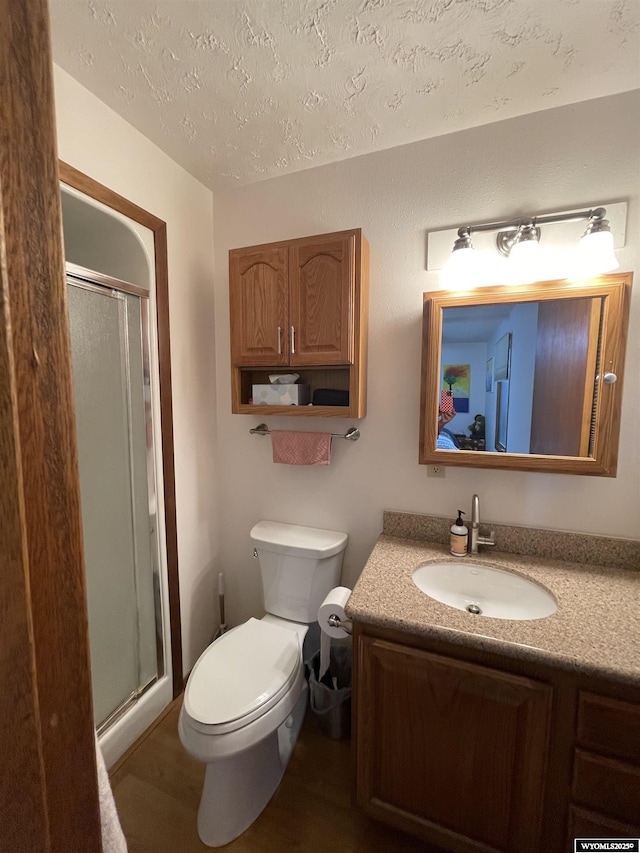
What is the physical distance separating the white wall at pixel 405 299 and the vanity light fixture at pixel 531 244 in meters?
0.08

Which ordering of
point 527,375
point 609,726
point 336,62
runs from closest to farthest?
point 609,726 < point 336,62 < point 527,375

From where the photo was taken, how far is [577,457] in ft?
4.19

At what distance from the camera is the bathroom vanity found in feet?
2.89

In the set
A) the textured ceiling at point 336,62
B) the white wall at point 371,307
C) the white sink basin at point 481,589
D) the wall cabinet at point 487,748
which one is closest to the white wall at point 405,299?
the white wall at point 371,307

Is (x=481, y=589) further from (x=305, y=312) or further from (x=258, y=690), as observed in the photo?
(x=305, y=312)

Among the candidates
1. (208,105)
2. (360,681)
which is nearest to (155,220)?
(208,105)

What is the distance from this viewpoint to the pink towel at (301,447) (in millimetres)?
1595

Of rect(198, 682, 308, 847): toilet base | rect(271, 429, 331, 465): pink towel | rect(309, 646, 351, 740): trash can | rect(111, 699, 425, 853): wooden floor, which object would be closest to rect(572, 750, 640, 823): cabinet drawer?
rect(111, 699, 425, 853): wooden floor

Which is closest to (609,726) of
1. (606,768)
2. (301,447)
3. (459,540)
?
(606,768)

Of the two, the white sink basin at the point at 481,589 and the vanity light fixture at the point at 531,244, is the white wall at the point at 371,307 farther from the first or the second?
the white sink basin at the point at 481,589

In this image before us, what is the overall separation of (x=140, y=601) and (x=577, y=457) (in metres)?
1.77

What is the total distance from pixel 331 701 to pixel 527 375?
1478 millimetres

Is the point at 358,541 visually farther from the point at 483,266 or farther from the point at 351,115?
the point at 351,115

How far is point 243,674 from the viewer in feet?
4.13
